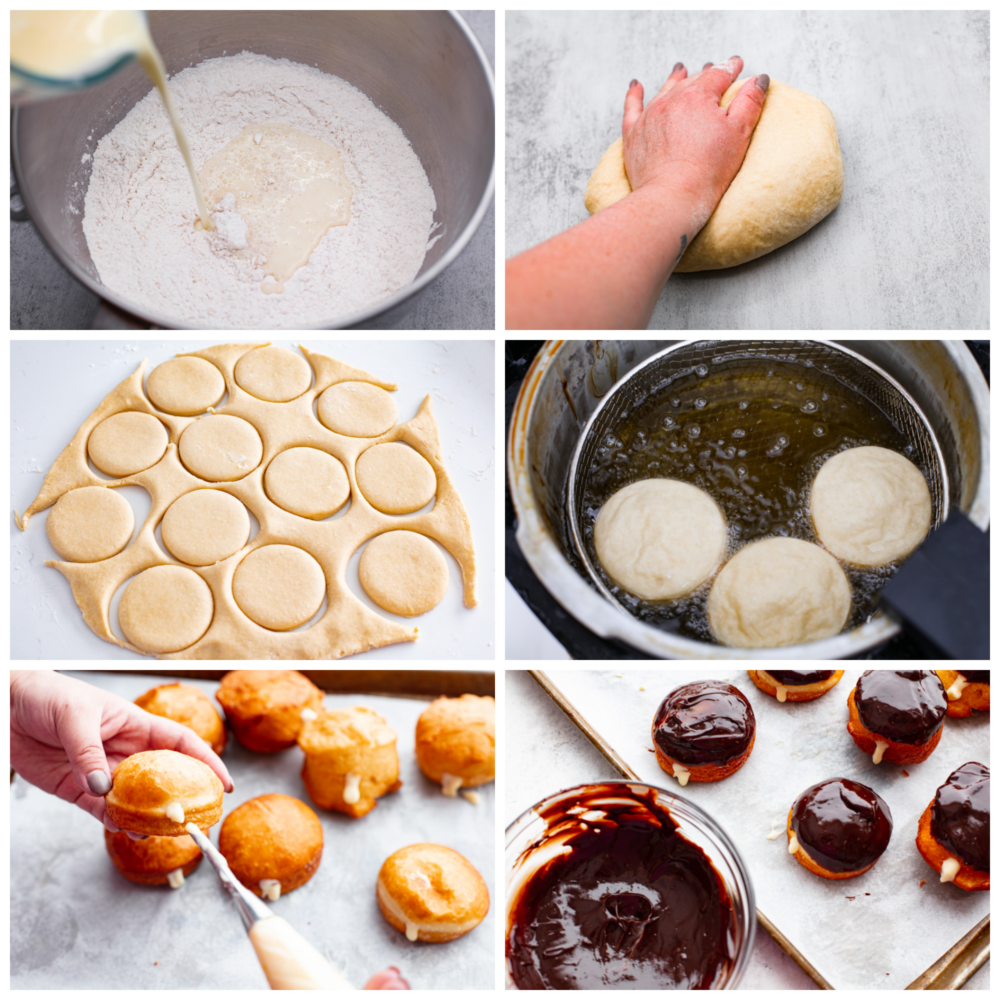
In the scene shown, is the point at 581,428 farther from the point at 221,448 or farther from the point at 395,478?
the point at 221,448

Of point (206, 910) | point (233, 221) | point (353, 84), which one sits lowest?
point (206, 910)

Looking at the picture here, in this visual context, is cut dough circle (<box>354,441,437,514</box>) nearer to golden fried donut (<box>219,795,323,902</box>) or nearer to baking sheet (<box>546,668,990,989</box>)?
baking sheet (<box>546,668,990,989</box>)

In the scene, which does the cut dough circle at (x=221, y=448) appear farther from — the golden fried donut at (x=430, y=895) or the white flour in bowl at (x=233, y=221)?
the golden fried donut at (x=430, y=895)

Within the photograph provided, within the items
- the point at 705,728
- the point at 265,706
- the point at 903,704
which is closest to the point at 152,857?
the point at 265,706

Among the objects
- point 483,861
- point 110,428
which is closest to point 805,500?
point 483,861

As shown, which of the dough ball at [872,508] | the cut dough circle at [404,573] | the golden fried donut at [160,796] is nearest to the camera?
the golden fried donut at [160,796]

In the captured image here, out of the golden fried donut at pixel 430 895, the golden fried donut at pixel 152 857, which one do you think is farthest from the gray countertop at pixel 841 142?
the golden fried donut at pixel 152 857

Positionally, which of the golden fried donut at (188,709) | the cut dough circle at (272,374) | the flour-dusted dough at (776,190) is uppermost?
the flour-dusted dough at (776,190)
